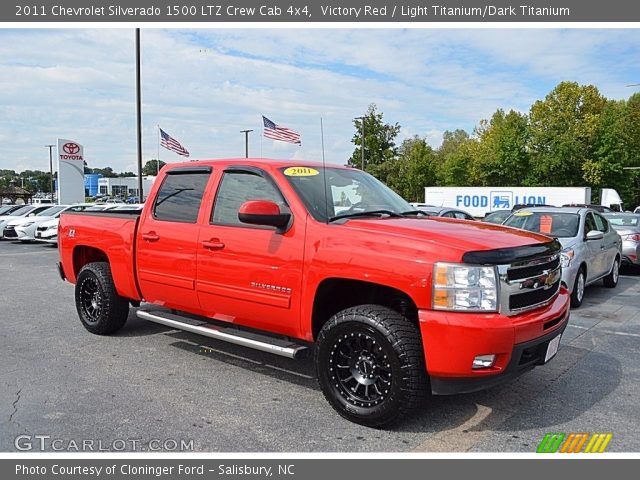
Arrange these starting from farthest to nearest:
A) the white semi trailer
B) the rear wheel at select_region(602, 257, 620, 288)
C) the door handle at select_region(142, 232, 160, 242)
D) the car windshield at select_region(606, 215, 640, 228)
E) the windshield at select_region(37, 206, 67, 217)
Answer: the white semi trailer
the windshield at select_region(37, 206, 67, 217)
the car windshield at select_region(606, 215, 640, 228)
the rear wheel at select_region(602, 257, 620, 288)
the door handle at select_region(142, 232, 160, 242)

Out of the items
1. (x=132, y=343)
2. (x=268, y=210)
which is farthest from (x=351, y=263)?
(x=132, y=343)

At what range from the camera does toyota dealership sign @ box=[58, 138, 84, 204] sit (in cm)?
2940

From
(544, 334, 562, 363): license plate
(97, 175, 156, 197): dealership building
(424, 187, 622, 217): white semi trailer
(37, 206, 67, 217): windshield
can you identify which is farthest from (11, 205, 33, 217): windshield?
(97, 175, 156, 197): dealership building

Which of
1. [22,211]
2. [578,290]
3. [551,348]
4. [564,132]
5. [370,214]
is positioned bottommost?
[578,290]

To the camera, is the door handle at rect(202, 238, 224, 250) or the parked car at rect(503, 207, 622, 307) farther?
the parked car at rect(503, 207, 622, 307)

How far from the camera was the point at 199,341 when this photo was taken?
20.4 ft

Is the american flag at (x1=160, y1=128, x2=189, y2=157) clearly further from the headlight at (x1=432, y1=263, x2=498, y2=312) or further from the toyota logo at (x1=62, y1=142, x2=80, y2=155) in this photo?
the headlight at (x1=432, y1=263, x2=498, y2=312)

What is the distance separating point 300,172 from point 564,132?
5090 centimetres

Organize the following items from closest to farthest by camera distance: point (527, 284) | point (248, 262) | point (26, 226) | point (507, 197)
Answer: point (527, 284), point (248, 262), point (26, 226), point (507, 197)

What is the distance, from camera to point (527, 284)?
389 centimetres

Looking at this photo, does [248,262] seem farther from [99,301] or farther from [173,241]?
[99,301]

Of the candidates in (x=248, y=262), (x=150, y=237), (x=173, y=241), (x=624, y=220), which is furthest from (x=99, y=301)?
(x=624, y=220)

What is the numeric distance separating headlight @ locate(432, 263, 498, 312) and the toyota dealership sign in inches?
1144
